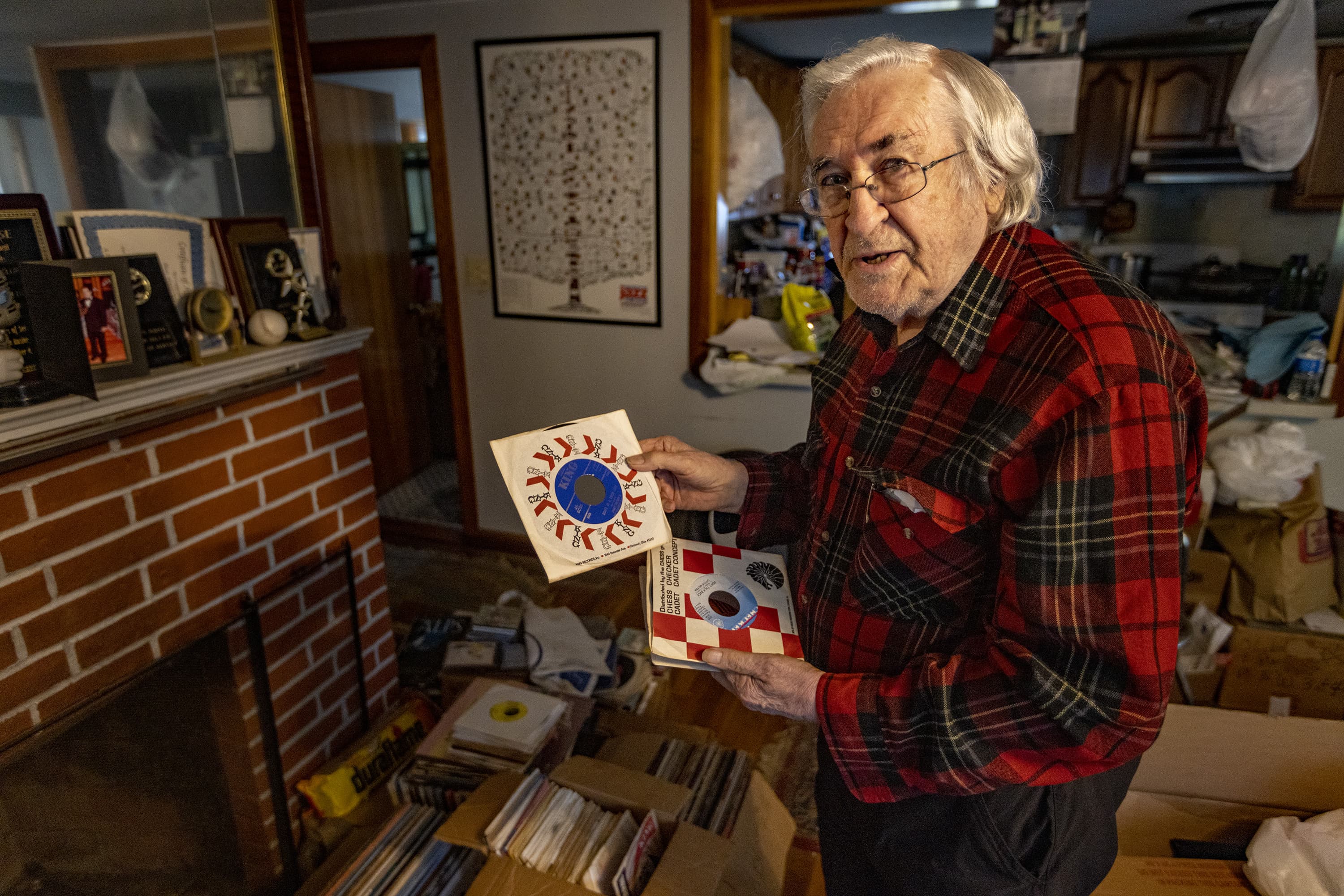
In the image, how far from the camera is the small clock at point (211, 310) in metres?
1.39

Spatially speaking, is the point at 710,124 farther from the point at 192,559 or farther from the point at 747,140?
the point at 192,559

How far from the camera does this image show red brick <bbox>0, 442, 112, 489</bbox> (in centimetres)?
110

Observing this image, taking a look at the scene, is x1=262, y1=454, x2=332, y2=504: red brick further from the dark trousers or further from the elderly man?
the dark trousers

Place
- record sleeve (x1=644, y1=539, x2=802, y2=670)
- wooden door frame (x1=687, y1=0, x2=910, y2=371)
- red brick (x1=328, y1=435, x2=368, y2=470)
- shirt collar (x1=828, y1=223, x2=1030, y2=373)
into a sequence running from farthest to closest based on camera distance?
wooden door frame (x1=687, y1=0, x2=910, y2=371) → red brick (x1=328, y1=435, x2=368, y2=470) → record sleeve (x1=644, y1=539, x2=802, y2=670) → shirt collar (x1=828, y1=223, x2=1030, y2=373)

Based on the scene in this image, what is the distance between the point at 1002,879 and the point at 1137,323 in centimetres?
61

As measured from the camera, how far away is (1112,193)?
3920 millimetres

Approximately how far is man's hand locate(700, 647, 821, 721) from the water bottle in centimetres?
201

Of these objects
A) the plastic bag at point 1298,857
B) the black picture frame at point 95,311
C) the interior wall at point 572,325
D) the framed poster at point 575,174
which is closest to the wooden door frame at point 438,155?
the interior wall at point 572,325

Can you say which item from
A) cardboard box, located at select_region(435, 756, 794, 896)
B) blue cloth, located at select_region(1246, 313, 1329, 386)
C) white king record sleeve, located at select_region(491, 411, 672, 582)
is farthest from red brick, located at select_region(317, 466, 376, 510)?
blue cloth, located at select_region(1246, 313, 1329, 386)

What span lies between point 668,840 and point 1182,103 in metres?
4.07

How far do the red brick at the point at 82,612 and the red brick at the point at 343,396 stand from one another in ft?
1.76

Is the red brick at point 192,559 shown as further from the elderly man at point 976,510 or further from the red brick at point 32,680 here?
the elderly man at point 976,510

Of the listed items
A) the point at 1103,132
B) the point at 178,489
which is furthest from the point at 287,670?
the point at 1103,132

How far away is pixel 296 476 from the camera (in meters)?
1.65
